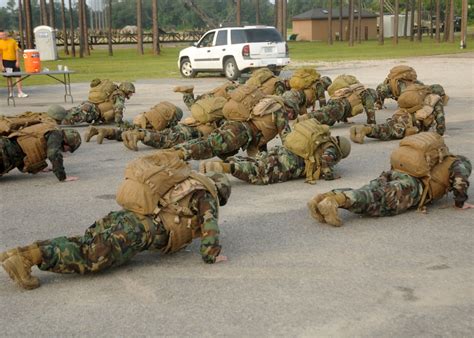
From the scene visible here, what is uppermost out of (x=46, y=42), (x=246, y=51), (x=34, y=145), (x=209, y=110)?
(x=46, y=42)

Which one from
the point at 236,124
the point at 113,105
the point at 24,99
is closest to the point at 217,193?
the point at 236,124

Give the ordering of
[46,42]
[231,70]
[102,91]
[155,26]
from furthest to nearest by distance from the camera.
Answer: [155,26]
[46,42]
[231,70]
[102,91]

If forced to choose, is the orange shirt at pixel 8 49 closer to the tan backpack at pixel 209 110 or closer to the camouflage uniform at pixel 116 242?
the tan backpack at pixel 209 110

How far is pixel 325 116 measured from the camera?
11.1 m

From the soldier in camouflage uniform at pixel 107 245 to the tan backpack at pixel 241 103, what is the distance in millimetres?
3393

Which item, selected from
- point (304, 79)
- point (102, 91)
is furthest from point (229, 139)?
point (102, 91)

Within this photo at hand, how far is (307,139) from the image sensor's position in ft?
23.9

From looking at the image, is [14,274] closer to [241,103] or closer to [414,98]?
[241,103]

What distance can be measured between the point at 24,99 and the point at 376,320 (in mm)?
16530

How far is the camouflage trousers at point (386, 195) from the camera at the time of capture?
5.87 m

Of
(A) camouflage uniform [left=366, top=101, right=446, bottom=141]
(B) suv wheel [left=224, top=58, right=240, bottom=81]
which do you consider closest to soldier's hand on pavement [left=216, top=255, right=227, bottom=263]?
(A) camouflage uniform [left=366, top=101, right=446, bottom=141]

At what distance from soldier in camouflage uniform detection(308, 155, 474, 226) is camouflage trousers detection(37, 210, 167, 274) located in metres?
1.67

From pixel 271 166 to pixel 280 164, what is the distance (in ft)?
0.35

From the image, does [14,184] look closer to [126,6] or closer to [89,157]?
[89,157]
